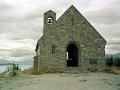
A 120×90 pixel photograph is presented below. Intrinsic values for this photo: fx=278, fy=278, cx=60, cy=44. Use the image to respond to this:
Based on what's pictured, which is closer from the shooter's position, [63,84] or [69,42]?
[63,84]

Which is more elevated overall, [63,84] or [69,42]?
[69,42]

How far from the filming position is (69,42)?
34.0m

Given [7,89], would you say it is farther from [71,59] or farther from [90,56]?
[71,59]

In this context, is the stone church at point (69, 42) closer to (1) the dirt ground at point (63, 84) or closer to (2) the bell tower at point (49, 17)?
(2) the bell tower at point (49, 17)

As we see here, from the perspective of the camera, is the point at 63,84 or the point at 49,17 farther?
the point at 49,17

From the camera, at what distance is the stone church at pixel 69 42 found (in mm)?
33250

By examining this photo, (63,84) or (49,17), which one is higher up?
(49,17)

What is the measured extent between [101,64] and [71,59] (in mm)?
7657

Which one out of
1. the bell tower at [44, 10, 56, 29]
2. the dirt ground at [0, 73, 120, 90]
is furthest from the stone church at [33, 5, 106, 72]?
the dirt ground at [0, 73, 120, 90]

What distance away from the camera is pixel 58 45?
33531 mm

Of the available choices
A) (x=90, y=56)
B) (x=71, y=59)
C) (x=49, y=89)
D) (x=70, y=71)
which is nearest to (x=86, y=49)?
(x=90, y=56)

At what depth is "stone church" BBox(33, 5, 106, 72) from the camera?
33.2 m

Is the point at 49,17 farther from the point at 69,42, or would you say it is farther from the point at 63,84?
the point at 63,84

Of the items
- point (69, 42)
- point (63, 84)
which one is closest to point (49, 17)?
point (69, 42)
